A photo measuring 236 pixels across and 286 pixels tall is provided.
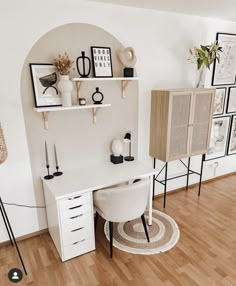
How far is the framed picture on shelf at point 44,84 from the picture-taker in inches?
85.1

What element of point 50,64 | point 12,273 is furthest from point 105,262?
point 50,64

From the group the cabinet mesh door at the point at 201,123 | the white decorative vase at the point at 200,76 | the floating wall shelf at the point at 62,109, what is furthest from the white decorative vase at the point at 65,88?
the white decorative vase at the point at 200,76

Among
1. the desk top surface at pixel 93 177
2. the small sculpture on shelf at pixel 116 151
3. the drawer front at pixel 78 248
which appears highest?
the small sculpture on shelf at pixel 116 151

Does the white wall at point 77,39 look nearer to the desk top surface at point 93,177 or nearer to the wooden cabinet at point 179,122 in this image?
the wooden cabinet at point 179,122

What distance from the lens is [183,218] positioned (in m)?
2.81

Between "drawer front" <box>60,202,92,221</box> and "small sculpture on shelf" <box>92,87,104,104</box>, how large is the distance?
1.05 m

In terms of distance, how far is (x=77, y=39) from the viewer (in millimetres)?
2291

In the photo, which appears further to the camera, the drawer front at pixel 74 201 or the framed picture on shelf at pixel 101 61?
the framed picture on shelf at pixel 101 61

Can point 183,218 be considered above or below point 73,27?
below

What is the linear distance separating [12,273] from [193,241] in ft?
5.74

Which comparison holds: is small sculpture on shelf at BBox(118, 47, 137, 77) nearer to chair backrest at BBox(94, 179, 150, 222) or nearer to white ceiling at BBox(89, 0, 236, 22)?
white ceiling at BBox(89, 0, 236, 22)

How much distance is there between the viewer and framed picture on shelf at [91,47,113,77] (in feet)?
7.84

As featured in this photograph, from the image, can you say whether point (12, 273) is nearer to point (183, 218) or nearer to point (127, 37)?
point (183, 218)

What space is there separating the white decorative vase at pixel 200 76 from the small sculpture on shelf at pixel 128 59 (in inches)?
39.6
